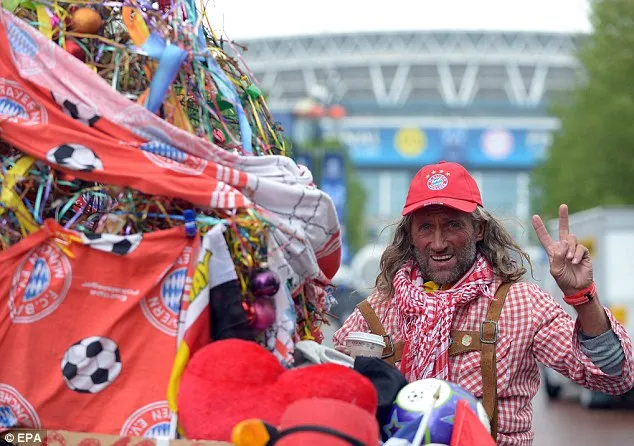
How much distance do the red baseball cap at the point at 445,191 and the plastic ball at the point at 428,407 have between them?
112cm

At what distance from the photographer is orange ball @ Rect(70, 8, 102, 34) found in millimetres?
3043

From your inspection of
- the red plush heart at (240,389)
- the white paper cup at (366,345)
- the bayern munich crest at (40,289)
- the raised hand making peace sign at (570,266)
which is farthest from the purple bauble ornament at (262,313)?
the raised hand making peace sign at (570,266)

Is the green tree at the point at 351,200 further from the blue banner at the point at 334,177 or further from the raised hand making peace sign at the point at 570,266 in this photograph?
the raised hand making peace sign at the point at 570,266

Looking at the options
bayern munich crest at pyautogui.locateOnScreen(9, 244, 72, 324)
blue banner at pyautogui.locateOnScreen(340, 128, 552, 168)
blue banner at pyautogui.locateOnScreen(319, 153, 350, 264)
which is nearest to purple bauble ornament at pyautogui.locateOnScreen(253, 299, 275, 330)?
bayern munich crest at pyautogui.locateOnScreen(9, 244, 72, 324)

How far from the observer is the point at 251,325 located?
2.90 m

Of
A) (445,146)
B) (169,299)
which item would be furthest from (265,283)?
(445,146)

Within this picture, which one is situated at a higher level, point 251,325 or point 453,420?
point 251,325

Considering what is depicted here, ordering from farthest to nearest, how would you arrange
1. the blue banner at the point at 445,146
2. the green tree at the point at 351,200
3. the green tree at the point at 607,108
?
the blue banner at the point at 445,146, the green tree at the point at 351,200, the green tree at the point at 607,108

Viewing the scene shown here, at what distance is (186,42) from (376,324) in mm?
1517

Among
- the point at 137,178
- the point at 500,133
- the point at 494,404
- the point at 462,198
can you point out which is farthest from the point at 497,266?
the point at 500,133

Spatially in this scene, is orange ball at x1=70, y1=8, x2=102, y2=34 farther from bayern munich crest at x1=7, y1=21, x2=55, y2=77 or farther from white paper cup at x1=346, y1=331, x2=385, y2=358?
white paper cup at x1=346, y1=331, x2=385, y2=358

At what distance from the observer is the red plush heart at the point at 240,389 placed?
2.66 m

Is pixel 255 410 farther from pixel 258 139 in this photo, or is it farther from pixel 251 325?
pixel 258 139

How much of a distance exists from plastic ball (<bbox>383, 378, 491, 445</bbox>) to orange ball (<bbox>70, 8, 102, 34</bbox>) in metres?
1.40
